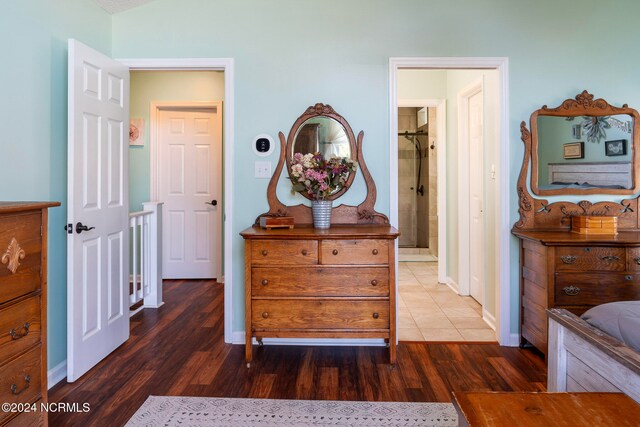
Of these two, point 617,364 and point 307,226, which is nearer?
point 617,364

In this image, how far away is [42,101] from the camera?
2.39 meters

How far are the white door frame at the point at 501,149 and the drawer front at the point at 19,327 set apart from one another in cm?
220

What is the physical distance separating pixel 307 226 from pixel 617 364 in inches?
81.1

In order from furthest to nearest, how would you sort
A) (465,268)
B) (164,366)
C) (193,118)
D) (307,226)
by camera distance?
(193,118)
(465,268)
(307,226)
(164,366)

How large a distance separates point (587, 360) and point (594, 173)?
2170mm

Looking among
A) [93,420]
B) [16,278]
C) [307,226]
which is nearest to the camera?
[16,278]

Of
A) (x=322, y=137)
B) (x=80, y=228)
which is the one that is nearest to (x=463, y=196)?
(x=322, y=137)

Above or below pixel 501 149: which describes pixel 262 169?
below

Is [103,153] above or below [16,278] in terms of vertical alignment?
above

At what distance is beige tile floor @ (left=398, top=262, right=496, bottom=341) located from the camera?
10.7 ft

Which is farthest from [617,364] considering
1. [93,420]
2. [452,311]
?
[452,311]

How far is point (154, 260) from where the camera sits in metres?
4.06

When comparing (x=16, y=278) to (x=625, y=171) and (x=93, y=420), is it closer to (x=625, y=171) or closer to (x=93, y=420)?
(x=93, y=420)

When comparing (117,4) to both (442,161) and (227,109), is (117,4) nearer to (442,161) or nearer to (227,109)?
(227,109)
